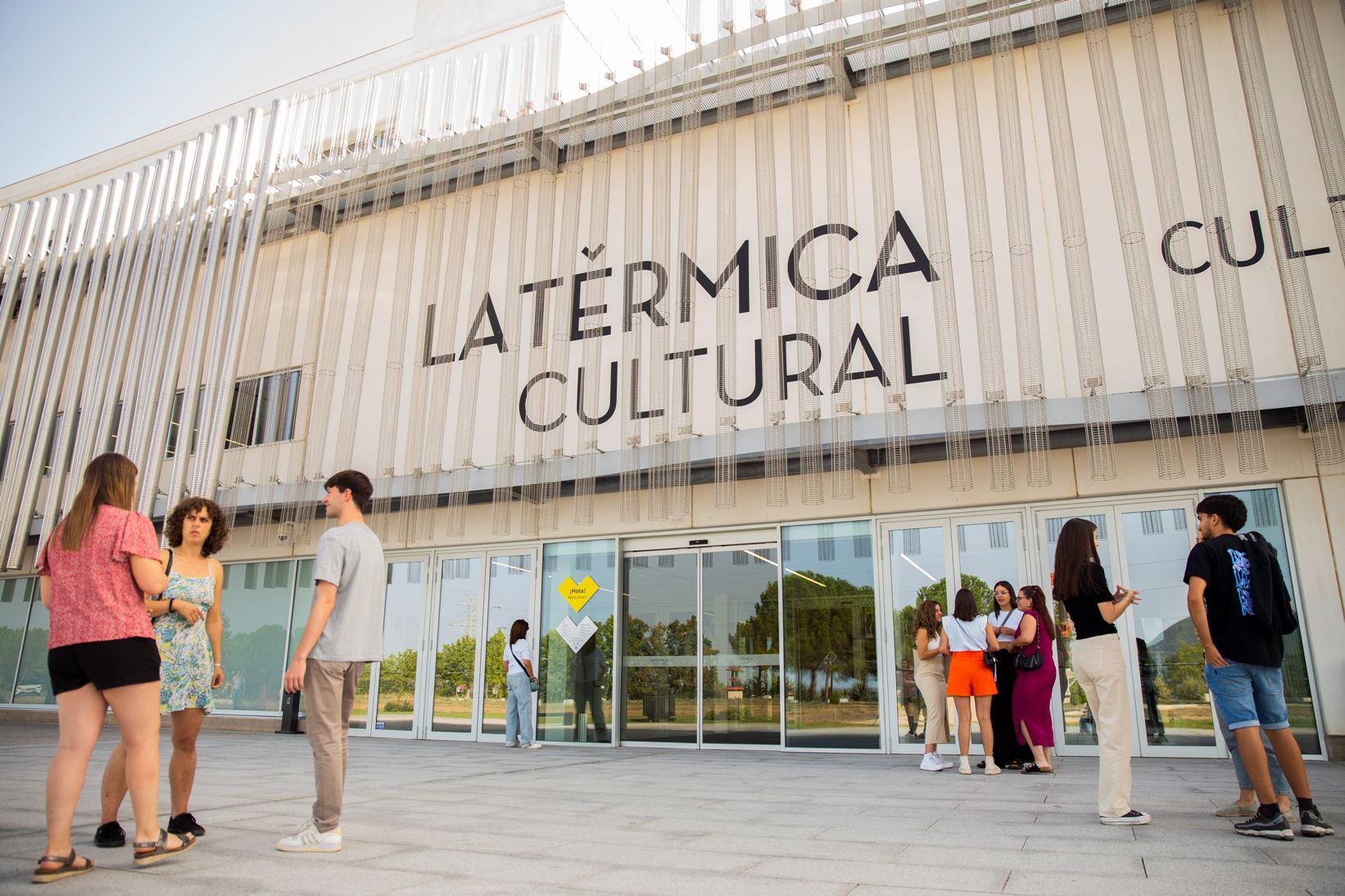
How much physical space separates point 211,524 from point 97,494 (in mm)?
666

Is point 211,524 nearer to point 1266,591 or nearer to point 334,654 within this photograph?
point 334,654

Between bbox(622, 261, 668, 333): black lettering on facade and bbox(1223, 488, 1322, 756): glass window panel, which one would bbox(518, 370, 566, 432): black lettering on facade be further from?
bbox(1223, 488, 1322, 756): glass window panel

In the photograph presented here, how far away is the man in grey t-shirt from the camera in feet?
11.6

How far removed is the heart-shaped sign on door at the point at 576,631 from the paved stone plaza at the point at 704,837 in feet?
11.4

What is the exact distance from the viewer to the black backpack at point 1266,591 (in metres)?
4.02

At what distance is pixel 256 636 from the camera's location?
41.5 ft

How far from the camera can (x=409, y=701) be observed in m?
11.6

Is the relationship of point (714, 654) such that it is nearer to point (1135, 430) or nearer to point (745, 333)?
point (745, 333)

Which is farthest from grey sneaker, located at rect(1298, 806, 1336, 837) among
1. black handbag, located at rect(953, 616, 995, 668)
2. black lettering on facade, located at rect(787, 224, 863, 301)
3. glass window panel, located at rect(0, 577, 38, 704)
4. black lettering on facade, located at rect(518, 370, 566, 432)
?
glass window panel, located at rect(0, 577, 38, 704)

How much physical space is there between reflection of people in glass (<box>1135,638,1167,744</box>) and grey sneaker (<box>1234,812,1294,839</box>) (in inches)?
187

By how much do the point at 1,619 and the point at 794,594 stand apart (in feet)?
46.5

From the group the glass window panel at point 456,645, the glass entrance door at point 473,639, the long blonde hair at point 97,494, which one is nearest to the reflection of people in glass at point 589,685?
the glass entrance door at point 473,639

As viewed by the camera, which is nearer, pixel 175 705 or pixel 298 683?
pixel 298 683

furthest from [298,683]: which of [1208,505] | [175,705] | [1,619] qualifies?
[1,619]
